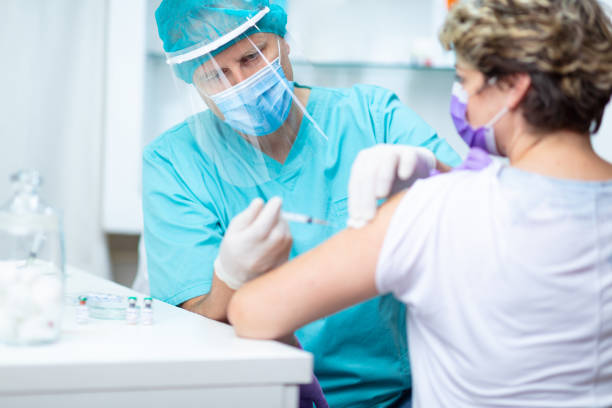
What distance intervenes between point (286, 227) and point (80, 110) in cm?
181

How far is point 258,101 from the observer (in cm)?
117

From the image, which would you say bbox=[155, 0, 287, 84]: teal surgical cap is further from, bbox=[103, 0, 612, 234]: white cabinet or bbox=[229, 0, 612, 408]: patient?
bbox=[103, 0, 612, 234]: white cabinet

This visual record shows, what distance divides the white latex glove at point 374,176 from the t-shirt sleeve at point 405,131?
0.33 meters

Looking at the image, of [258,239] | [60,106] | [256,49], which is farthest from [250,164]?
[60,106]

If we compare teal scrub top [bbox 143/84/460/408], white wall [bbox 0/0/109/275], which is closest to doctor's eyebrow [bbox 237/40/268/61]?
teal scrub top [bbox 143/84/460/408]

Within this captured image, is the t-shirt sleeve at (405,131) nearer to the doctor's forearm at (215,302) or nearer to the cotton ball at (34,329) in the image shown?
the doctor's forearm at (215,302)

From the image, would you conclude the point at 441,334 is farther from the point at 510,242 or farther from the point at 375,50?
the point at 375,50

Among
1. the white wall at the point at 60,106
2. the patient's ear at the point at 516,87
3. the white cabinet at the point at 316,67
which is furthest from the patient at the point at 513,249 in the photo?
the white wall at the point at 60,106

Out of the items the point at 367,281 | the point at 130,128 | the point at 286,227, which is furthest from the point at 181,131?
the point at 130,128

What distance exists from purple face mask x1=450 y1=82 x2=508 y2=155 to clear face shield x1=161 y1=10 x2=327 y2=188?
39 centimetres

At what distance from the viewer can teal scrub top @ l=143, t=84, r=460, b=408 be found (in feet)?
3.81

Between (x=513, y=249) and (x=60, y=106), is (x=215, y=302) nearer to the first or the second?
(x=513, y=249)

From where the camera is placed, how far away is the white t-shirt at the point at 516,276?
74cm

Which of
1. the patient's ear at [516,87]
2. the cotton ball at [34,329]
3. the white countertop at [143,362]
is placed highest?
the patient's ear at [516,87]
